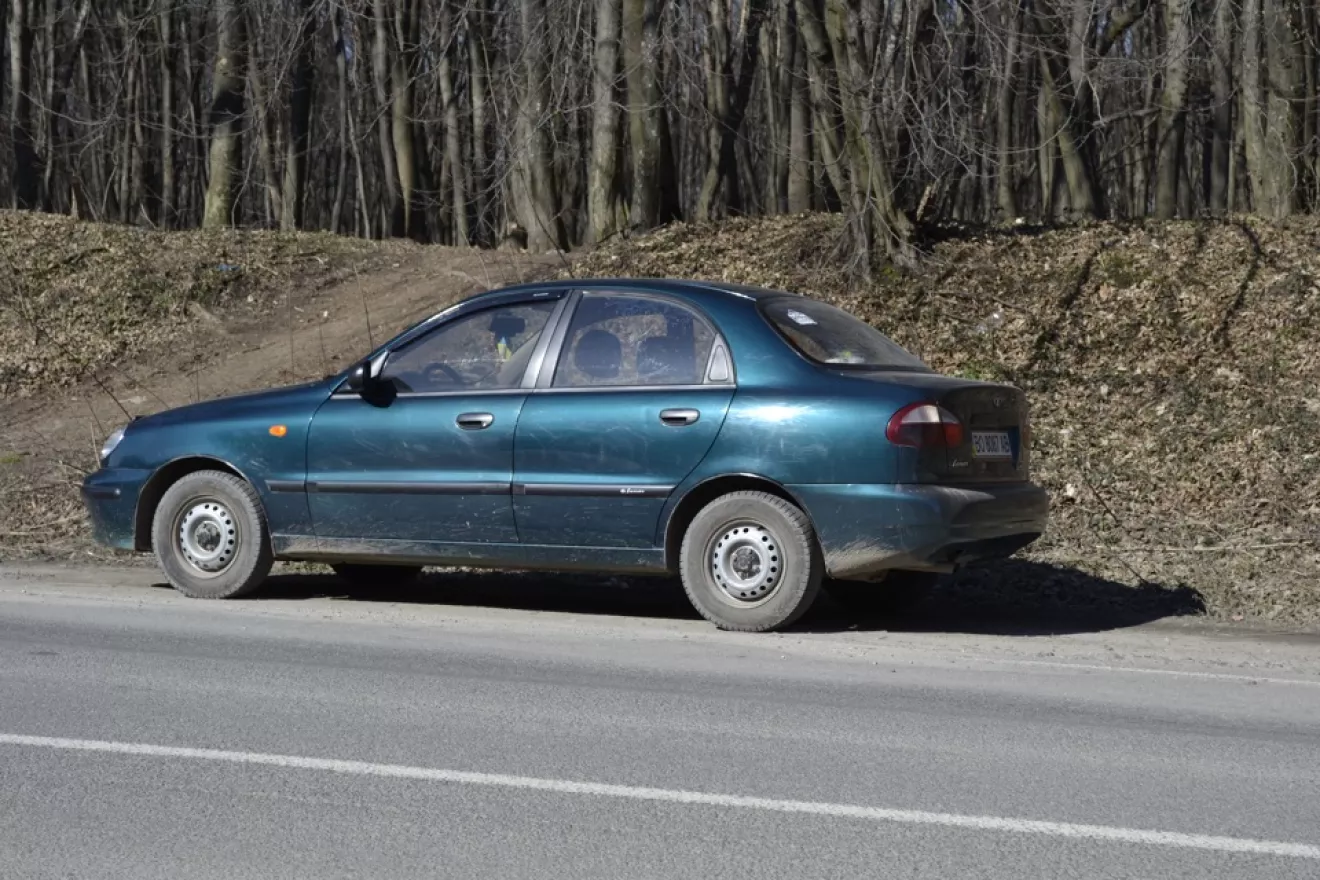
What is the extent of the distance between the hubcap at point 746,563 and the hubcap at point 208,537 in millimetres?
2884

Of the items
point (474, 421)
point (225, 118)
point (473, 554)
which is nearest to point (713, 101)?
point (225, 118)

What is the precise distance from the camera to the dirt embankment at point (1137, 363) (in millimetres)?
10445

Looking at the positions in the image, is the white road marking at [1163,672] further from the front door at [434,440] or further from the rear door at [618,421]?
the front door at [434,440]

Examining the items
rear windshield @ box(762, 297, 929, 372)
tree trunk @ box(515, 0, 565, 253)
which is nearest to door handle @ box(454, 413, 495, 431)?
rear windshield @ box(762, 297, 929, 372)

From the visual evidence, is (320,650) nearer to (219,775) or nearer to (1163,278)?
(219,775)

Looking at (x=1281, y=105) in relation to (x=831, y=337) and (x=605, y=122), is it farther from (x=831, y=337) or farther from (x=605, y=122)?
(x=831, y=337)

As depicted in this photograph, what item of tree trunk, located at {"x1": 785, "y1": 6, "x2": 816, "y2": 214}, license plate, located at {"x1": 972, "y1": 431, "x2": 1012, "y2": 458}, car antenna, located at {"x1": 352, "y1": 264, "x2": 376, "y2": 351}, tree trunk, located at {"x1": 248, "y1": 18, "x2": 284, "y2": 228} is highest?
tree trunk, located at {"x1": 248, "y1": 18, "x2": 284, "y2": 228}

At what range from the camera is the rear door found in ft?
27.7

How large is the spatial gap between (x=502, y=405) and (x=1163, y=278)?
923cm

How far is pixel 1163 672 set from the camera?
25.2 ft

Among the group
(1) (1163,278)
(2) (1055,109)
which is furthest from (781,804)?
(2) (1055,109)

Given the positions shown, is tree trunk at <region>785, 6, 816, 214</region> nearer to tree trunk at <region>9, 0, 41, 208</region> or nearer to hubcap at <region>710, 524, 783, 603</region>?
tree trunk at <region>9, 0, 41, 208</region>

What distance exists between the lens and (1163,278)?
16.0 metres

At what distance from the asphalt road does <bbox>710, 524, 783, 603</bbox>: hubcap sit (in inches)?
9.9
